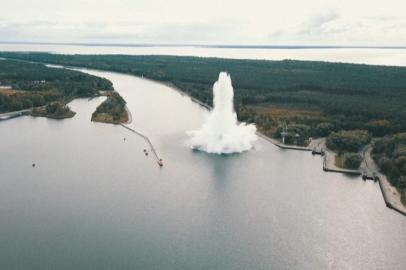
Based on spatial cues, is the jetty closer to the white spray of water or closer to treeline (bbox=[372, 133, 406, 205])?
the white spray of water

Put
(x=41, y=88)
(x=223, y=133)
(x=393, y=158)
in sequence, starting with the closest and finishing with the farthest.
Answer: (x=393, y=158), (x=223, y=133), (x=41, y=88)

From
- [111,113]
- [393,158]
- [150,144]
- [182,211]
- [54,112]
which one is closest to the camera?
[182,211]

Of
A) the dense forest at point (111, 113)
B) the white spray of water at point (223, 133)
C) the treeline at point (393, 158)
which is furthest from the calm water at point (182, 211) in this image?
the dense forest at point (111, 113)

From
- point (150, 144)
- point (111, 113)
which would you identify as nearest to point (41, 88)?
point (111, 113)

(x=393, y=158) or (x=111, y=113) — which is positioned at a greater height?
(x=393, y=158)

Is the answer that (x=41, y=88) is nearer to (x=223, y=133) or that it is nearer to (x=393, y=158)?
(x=223, y=133)

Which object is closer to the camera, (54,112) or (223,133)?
(223,133)

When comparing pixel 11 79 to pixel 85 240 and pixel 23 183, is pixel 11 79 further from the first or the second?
pixel 85 240
